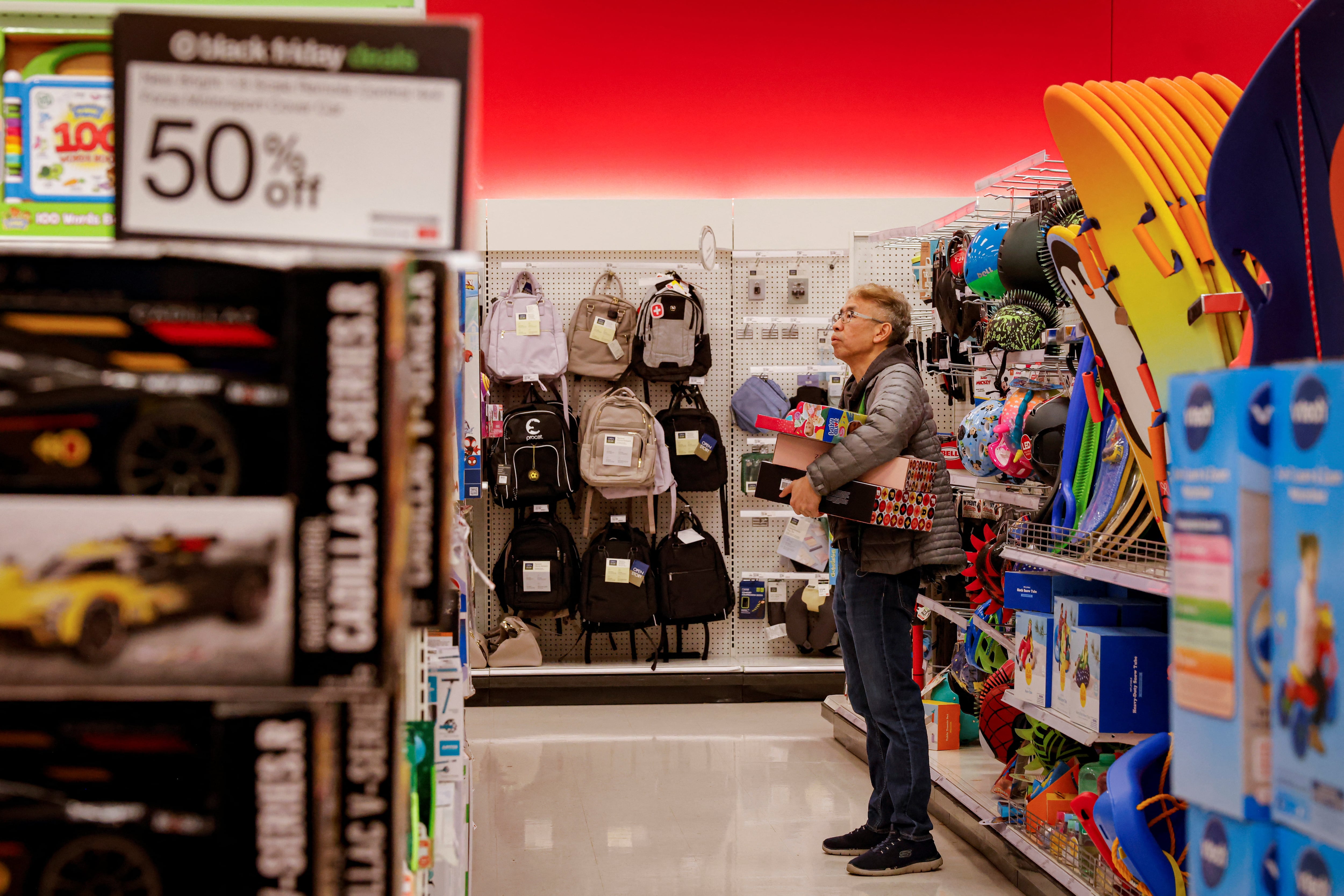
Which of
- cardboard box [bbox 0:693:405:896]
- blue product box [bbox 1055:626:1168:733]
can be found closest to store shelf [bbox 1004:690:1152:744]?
blue product box [bbox 1055:626:1168:733]

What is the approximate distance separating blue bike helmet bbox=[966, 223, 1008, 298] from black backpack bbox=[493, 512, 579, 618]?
249 centimetres

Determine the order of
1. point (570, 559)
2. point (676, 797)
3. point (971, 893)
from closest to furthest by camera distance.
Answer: point (971, 893) < point (676, 797) < point (570, 559)

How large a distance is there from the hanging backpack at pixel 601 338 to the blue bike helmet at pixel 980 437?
2044mm

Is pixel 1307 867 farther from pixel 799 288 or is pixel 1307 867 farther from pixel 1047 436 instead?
pixel 799 288

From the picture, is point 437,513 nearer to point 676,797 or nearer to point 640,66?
point 676,797

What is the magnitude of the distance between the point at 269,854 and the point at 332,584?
0.70 feet

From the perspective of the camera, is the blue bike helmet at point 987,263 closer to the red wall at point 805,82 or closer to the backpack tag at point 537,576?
the red wall at point 805,82

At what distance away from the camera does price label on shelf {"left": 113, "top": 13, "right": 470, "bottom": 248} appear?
958mm

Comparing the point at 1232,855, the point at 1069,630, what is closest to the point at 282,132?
the point at 1232,855

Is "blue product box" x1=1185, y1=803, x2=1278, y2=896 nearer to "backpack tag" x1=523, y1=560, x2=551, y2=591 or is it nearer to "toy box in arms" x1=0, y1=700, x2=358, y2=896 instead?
→ "toy box in arms" x1=0, y1=700, x2=358, y2=896

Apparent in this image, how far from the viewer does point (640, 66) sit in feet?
18.9

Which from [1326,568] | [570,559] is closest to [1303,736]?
[1326,568]

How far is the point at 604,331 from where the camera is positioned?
5.50 m

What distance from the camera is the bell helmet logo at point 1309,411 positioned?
2.61ft
